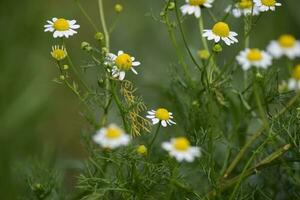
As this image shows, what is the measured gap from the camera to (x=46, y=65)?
108 inches

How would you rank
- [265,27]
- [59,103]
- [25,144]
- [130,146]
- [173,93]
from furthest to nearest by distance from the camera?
[59,103], [265,27], [25,144], [173,93], [130,146]

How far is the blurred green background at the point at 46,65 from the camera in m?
2.31

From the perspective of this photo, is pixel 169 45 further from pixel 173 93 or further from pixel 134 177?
pixel 134 177

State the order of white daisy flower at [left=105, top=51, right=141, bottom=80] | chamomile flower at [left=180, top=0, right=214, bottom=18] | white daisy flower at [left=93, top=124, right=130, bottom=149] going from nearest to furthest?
white daisy flower at [left=93, top=124, right=130, bottom=149] → white daisy flower at [left=105, top=51, right=141, bottom=80] → chamomile flower at [left=180, top=0, right=214, bottom=18]

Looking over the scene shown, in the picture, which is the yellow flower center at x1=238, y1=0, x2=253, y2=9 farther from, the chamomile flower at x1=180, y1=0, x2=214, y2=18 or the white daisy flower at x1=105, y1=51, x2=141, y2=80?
the white daisy flower at x1=105, y1=51, x2=141, y2=80

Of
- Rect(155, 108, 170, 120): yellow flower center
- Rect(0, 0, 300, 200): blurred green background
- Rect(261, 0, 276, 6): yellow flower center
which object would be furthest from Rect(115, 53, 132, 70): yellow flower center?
Rect(0, 0, 300, 200): blurred green background

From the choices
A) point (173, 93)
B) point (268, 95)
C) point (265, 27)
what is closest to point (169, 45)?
point (265, 27)

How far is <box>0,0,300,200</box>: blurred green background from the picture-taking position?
2.31 m

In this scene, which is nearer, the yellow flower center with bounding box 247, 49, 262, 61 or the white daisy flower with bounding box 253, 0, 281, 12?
the yellow flower center with bounding box 247, 49, 262, 61

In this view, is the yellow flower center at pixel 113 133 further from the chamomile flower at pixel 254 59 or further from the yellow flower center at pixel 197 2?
the yellow flower center at pixel 197 2

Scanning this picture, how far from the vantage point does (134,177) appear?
1.31 m

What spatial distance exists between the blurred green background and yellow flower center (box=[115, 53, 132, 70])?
0.57m

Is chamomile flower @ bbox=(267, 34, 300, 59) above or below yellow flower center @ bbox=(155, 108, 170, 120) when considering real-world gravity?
above

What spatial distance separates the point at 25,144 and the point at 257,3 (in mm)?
1286
